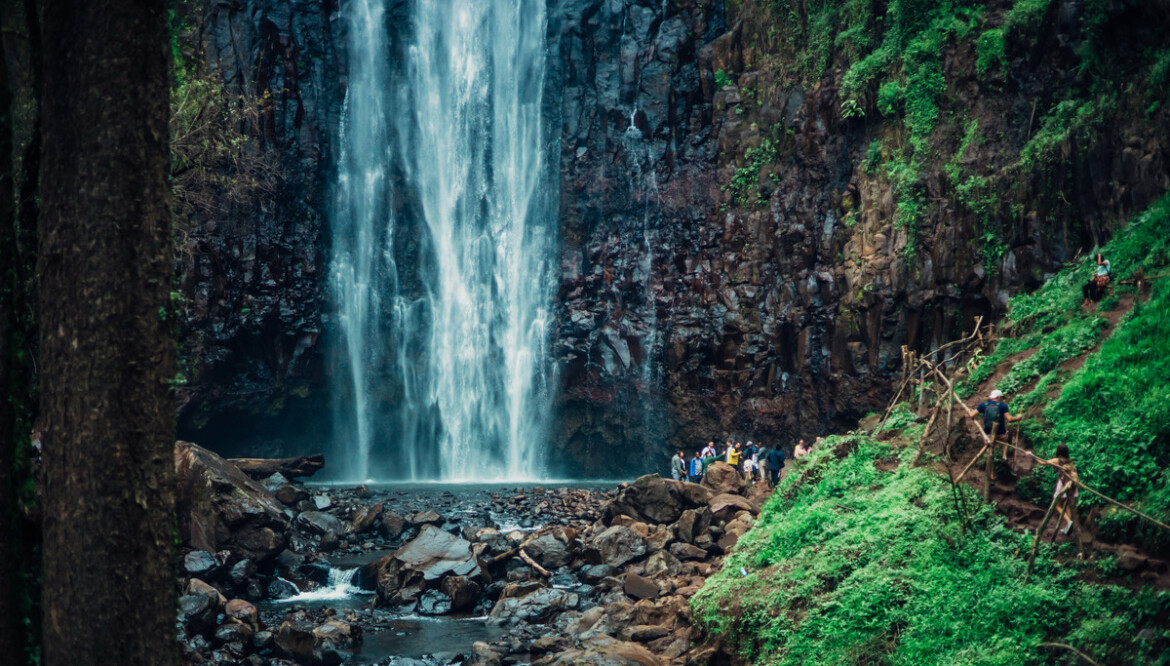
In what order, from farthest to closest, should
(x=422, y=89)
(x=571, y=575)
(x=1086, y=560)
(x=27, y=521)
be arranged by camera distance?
(x=422, y=89) < (x=571, y=575) < (x=1086, y=560) < (x=27, y=521)

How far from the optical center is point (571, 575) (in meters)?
15.0

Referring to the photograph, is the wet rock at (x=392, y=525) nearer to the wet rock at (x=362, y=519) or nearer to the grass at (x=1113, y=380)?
the wet rock at (x=362, y=519)

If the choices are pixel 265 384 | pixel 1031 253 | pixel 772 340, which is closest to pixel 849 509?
pixel 1031 253

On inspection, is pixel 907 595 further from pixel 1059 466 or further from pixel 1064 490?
pixel 1059 466

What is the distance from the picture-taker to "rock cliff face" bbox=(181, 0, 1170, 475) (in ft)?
59.5

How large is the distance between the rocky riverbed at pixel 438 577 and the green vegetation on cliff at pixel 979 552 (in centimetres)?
141

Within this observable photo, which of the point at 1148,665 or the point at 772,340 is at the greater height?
the point at 772,340

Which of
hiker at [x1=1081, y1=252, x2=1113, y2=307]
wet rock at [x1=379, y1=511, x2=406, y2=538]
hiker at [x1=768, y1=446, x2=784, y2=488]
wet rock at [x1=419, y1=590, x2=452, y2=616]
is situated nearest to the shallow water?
wet rock at [x1=419, y1=590, x2=452, y2=616]

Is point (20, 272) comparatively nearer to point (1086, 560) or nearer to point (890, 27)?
point (1086, 560)

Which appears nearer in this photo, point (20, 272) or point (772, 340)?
point (20, 272)

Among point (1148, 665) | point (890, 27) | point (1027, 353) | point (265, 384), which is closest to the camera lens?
point (1148, 665)

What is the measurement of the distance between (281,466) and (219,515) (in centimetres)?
842

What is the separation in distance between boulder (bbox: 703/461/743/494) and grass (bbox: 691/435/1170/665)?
279 inches

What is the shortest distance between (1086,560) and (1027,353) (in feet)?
20.3
